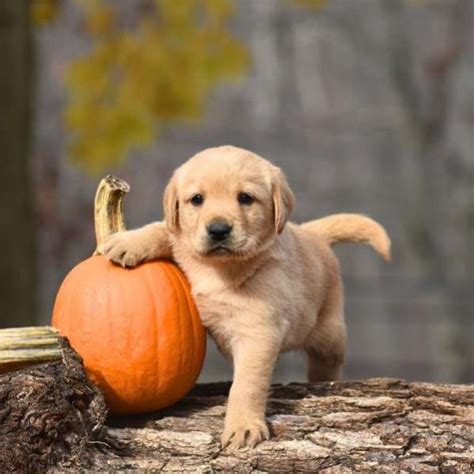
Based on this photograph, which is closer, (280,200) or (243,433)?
(243,433)

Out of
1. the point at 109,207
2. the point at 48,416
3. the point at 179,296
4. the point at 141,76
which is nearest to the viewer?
the point at 48,416

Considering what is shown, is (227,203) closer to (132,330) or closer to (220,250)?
(220,250)

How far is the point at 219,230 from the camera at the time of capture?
143 inches

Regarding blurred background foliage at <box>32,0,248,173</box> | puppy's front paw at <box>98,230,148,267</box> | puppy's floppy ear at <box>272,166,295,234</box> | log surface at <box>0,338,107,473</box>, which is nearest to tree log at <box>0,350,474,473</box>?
log surface at <box>0,338,107,473</box>

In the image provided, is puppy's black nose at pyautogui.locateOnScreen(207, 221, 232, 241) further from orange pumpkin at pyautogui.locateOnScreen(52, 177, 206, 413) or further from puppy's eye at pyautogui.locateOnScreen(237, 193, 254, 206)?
orange pumpkin at pyautogui.locateOnScreen(52, 177, 206, 413)

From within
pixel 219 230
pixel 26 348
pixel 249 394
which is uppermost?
pixel 219 230

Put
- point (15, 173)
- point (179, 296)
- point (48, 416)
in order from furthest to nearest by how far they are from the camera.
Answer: point (15, 173), point (179, 296), point (48, 416)

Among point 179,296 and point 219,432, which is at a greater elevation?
point 179,296

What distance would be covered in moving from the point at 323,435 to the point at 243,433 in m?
0.30

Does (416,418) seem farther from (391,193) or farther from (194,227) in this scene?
(391,193)

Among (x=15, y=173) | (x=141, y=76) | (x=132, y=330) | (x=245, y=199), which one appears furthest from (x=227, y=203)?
(x=141, y=76)

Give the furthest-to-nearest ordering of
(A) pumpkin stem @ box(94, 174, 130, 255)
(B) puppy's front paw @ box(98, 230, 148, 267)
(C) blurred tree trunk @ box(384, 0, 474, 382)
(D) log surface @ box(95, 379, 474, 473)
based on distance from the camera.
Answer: (C) blurred tree trunk @ box(384, 0, 474, 382), (A) pumpkin stem @ box(94, 174, 130, 255), (B) puppy's front paw @ box(98, 230, 148, 267), (D) log surface @ box(95, 379, 474, 473)

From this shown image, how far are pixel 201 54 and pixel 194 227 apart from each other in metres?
5.55

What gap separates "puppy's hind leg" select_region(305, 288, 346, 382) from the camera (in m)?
4.36
